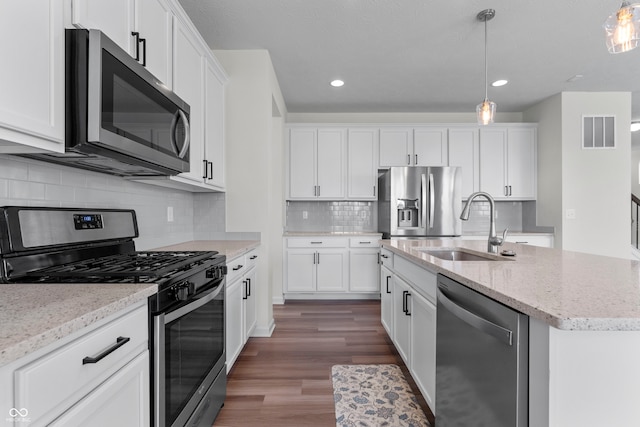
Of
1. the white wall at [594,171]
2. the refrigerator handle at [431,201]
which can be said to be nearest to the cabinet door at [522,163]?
the white wall at [594,171]

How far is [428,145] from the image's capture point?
14.6ft

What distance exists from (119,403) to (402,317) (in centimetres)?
173

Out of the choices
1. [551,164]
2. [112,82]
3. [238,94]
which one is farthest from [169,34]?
[551,164]

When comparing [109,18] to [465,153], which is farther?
[465,153]

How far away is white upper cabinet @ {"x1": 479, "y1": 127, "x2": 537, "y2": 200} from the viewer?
14.7 feet

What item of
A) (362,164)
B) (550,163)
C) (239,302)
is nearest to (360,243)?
(362,164)

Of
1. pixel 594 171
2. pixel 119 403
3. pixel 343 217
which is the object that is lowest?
pixel 119 403

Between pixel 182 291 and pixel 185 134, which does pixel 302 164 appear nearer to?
pixel 185 134

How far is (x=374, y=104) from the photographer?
4.42 metres

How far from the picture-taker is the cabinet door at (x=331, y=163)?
4.44 m

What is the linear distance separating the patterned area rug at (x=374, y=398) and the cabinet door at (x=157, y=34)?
7.14 ft

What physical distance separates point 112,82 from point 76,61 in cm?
13

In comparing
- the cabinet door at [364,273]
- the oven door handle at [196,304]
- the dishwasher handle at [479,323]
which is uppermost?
the dishwasher handle at [479,323]

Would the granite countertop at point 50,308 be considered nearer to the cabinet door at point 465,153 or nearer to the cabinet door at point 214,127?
the cabinet door at point 214,127
